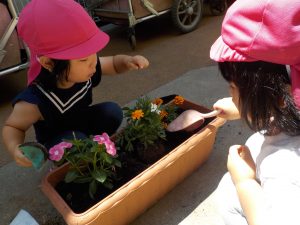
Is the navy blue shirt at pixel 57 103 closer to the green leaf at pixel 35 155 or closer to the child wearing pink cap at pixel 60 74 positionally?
the child wearing pink cap at pixel 60 74

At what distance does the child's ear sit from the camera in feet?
3.38

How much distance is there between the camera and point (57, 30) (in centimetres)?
95

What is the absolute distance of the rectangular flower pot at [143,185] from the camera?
3.02ft

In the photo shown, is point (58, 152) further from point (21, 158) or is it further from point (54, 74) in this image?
point (54, 74)

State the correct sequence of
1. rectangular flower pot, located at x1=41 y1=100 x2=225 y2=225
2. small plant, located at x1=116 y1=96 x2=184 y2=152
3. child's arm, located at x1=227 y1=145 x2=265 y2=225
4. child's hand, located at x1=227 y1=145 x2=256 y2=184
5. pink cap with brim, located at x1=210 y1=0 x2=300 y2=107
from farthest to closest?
1. small plant, located at x1=116 y1=96 x2=184 y2=152
2. rectangular flower pot, located at x1=41 y1=100 x2=225 y2=225
3. child's hand, located at x1=227 y1=145 x2=256 y2=184
4. child's arm, located at x1=227 y1=145 x2=265 y2=225
5. pink cap with brim, located at x1=210 y1=0 x2=300 y2=107

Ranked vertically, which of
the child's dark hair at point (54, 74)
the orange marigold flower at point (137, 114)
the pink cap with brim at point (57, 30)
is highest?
the pink cap with brim at point (57, 30)

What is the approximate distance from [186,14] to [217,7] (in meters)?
0.57

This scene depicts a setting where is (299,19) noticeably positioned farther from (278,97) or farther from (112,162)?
(112,162)

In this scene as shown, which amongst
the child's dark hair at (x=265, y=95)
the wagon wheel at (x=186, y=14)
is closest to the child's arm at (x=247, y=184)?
the child's dark hair at (x=265, y=95)

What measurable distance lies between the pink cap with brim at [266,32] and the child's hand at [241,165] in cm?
24

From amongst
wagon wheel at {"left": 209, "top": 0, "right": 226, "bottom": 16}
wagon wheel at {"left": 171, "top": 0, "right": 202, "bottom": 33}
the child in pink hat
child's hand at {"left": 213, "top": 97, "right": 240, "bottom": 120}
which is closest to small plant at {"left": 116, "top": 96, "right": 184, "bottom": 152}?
child's hand at {"left": 213, "top": 97, "right": 240, "bottom": 120}

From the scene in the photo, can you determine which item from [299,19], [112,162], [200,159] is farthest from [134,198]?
[299,19]

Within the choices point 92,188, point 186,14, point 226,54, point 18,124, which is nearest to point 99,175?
point 92,188

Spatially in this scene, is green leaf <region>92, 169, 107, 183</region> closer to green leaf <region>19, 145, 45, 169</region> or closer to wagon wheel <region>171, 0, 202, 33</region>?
green leaf <region>19, 145, 45, 169</region>
